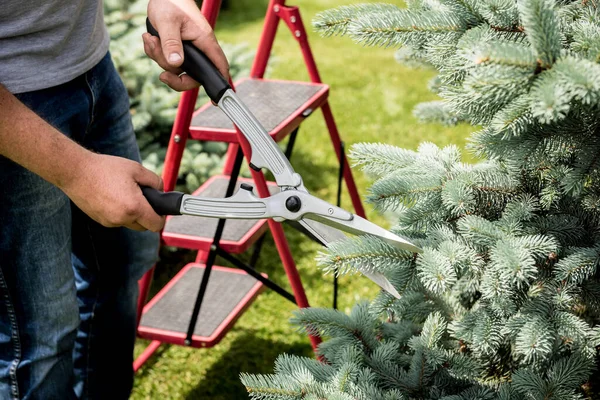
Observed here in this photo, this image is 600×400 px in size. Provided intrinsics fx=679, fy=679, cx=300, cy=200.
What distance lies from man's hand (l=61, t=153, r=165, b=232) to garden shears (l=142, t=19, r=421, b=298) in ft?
0.13

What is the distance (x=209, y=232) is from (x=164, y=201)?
93cm

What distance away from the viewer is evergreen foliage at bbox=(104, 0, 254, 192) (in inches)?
122

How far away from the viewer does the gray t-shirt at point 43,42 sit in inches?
54.0

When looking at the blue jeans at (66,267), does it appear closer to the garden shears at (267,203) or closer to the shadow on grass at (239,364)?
the garden shears at (267,203)

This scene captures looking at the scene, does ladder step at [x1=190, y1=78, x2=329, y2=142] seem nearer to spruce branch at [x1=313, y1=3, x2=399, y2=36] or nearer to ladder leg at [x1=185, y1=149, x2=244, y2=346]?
ladder leg at [x1=185, y1=149, x2=244, y2=346]

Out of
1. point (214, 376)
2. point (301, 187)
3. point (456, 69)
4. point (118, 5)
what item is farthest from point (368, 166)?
point (118, 5)

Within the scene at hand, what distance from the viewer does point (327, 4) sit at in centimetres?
695

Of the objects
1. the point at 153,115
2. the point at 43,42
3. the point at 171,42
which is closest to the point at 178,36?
the point at 171,42

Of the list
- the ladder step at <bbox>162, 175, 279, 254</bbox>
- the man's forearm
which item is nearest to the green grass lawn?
the ladder step at <bbox>162, 175, 279, 254</bbox>

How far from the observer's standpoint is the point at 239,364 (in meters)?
2.54

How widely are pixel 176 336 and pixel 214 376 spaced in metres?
0.38

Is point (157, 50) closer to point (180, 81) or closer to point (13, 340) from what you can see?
point (180, 81)

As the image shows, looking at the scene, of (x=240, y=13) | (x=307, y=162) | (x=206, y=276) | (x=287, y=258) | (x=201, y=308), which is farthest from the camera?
(x=240, y=13)

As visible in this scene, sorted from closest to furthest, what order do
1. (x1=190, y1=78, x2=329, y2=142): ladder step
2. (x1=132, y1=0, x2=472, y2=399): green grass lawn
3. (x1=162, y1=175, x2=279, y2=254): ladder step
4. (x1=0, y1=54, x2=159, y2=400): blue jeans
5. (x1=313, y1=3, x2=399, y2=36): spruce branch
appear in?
(x1=313, y1=3, x2=399, y2=36): spruce branch, (x1=0, y1=54, x2=159, y2=400): blue jeans, (x1=190, y1=78, x2=329, y2=142): ladder step, (x1=162, y1=175, x2=279, y2=254): ladder step, (x1=132, y1=0, x2=472, y2=399): green grass lawn
